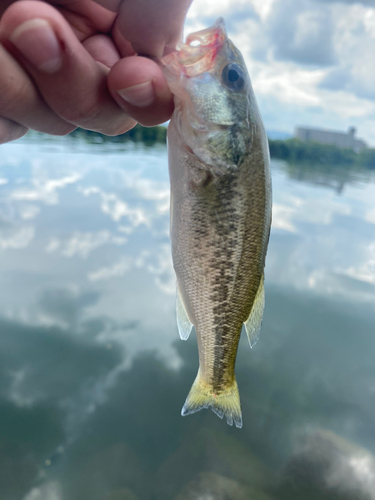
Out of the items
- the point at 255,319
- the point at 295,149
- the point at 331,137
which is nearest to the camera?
the point at 255,319

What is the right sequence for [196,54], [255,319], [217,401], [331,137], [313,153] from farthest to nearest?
[331,137], [313,153], [217,401], [255,319], [196,54]

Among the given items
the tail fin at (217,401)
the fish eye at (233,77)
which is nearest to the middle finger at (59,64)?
the fish eye at (233,77)

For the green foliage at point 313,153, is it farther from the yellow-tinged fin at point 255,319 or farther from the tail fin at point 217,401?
the tail fin at point 217,401

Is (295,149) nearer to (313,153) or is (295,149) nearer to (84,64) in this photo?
(313,153)

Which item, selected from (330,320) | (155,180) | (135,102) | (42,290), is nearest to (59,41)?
(135,102)

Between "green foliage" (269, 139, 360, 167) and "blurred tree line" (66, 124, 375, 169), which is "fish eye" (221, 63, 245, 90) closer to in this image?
"blurred tree line" (66, 124, 375, 169)

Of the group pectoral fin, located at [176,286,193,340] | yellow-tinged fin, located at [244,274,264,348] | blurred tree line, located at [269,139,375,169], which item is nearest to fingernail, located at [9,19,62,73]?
pectoral fin, located at [176,286,193,340]

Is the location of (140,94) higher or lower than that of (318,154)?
higher

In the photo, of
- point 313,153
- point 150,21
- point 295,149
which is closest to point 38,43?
point 150,21
